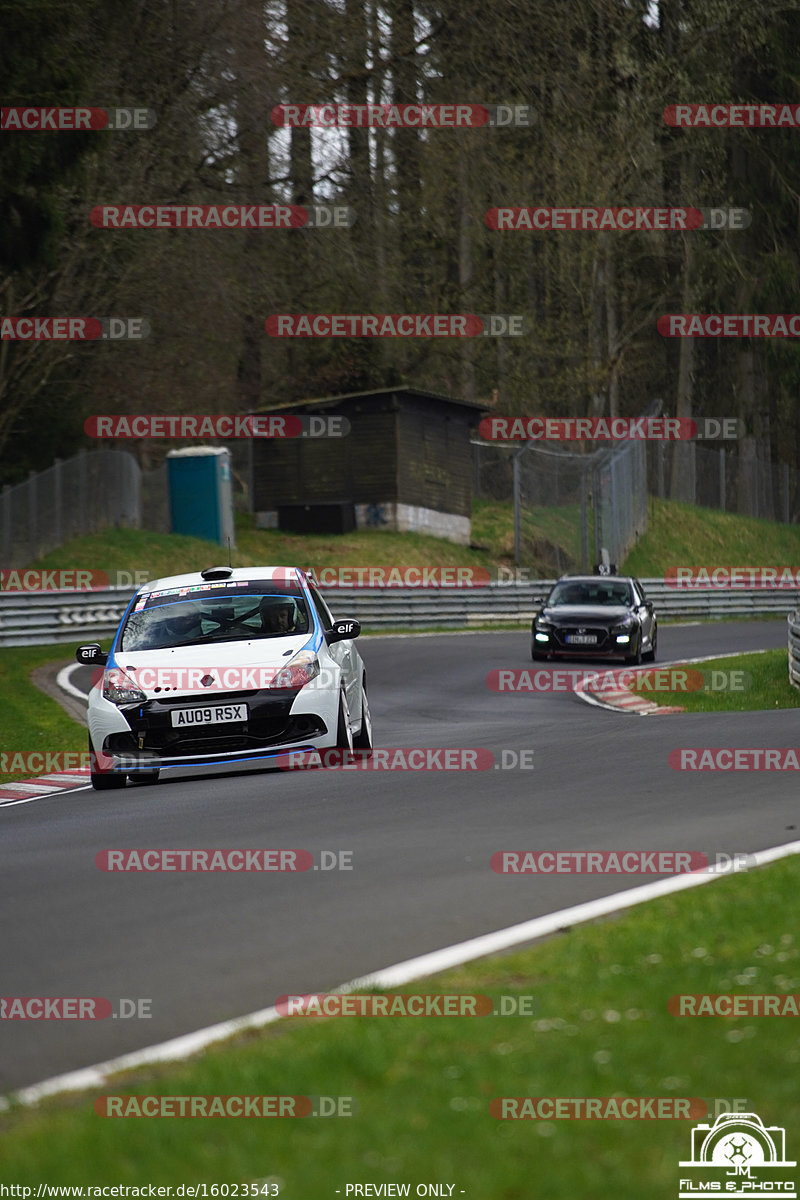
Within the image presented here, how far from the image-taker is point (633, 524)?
162 feet

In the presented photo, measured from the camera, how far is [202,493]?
41969 millimetres

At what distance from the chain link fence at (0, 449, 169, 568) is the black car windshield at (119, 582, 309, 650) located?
62.6ft

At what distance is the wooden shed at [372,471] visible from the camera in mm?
46750

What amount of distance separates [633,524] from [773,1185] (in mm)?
45828

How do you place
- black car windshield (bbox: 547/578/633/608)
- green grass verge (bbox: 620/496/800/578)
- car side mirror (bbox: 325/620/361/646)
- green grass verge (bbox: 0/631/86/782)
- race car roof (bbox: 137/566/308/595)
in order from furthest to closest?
green grass verge (bbox: 620/496/800/578) < black car windshield (bbox: 547/578/633/608) < green grass verge (bbox: 0/631/86/782) < race car roof (bbox: 137/566/308/595) < car side mirror (bbox: 325/620/361/646)

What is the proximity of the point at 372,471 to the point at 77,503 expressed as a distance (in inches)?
489

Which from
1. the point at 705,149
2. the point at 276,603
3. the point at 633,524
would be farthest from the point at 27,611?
the point at 705,149

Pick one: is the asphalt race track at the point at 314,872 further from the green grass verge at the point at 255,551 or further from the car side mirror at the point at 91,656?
the green grass verge at the point at 255,551

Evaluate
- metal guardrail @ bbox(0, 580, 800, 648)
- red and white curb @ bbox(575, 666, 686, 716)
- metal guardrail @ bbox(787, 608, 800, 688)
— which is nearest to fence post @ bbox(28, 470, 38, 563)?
metal guardrail @ bbox(0, 580, 800, 648)

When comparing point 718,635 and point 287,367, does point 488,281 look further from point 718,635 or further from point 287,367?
point 718,635

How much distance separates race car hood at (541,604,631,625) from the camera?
27.7 meters

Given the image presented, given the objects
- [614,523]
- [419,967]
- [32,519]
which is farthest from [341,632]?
[614,523]

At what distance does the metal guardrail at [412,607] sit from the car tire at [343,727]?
374 inches

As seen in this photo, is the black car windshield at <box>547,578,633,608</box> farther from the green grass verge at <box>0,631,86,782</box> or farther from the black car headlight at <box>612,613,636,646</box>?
the green grass verge at <box>0,631,86,782</box>
